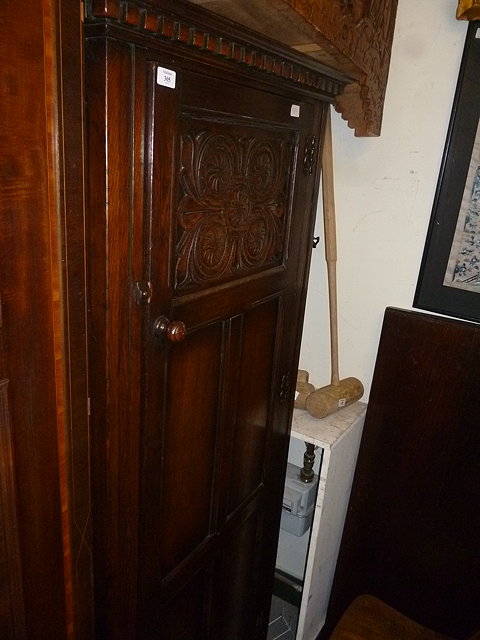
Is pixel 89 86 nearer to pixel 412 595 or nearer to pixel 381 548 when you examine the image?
pixel 381 548

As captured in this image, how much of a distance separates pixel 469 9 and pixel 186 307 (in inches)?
41.6

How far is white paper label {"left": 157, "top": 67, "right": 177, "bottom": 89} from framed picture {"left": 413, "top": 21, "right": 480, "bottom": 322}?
3.19 ft

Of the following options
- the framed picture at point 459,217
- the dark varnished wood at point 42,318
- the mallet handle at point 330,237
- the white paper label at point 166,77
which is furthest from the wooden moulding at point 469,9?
the dark varnished wood at point 42,318

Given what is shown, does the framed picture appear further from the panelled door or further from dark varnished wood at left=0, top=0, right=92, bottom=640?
dark varnished wood at left=0, top=0, right=92, bottom=640

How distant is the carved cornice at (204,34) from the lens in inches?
23.6

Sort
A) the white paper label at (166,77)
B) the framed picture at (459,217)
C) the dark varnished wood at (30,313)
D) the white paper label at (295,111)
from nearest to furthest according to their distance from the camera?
the dark varnished wood at (30,313) → the white paper label at (166,77) → the white paper label at (295,111) → the framed picture at (459,217)

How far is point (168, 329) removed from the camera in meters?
0.80

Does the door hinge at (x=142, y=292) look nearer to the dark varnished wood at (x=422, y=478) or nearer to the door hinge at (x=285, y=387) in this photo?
the door hinge at (x=285, y=387)

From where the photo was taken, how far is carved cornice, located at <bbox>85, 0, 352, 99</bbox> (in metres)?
0.60

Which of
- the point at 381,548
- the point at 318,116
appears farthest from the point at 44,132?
the point at 381,548

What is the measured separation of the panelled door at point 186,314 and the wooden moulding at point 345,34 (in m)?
0.09

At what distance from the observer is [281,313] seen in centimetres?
119

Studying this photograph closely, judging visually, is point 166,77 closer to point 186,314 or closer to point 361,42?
point 186,314

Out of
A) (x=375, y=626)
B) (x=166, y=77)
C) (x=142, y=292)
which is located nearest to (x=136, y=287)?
(x=142, y=292)
